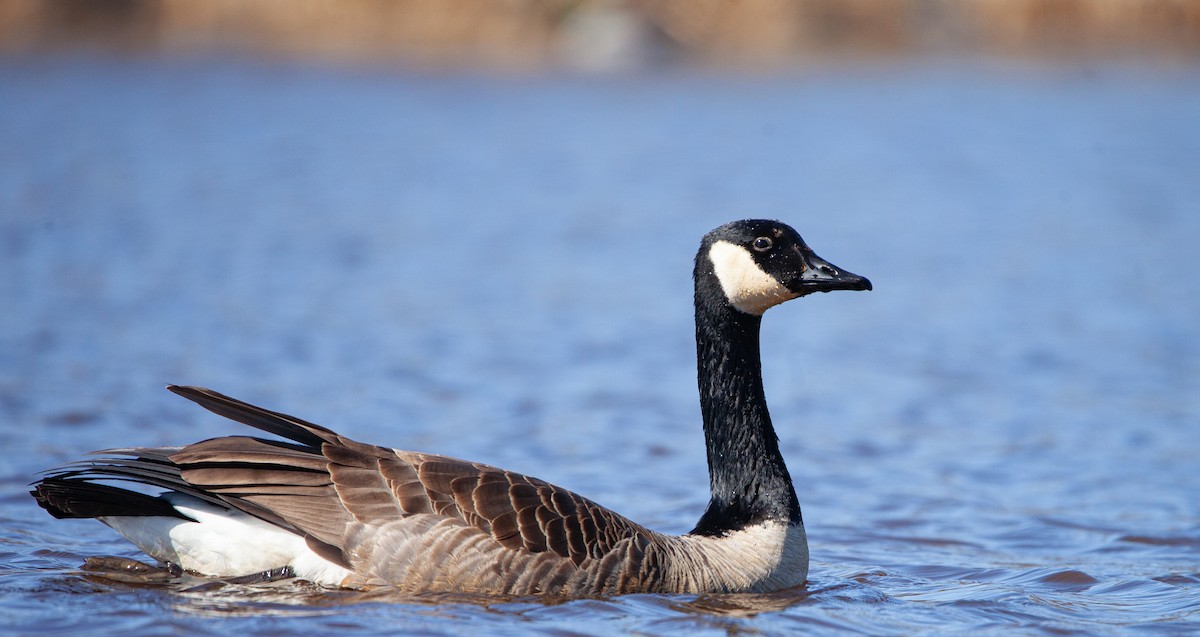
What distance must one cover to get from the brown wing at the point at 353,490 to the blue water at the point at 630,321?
315 mm

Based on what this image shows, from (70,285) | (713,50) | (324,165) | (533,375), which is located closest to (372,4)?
(713,50)

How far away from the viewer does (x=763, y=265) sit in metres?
6.43

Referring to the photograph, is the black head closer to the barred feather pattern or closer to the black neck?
the black neck

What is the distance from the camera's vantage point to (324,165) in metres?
19.7

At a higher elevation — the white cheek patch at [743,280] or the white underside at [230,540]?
the white cheek patch at [743,280]

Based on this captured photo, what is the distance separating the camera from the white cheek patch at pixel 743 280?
6441 millimetres

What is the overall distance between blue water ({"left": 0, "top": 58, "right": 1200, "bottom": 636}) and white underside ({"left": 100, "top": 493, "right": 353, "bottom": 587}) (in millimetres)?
121

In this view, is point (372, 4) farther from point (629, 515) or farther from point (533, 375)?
point (629, 515)

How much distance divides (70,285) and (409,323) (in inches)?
135

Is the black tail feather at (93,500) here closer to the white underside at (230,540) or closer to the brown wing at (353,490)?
the white underside at (230,540)

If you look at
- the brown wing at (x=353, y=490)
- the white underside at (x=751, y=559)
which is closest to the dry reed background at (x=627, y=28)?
the white underside at (x=751, y=559)

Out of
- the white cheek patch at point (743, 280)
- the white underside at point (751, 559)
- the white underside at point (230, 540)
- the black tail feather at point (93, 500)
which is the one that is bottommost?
the white underside at point (751, 559)

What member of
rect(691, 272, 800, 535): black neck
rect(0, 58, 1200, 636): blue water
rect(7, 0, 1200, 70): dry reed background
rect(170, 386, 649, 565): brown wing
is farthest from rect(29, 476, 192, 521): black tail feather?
rect(7, 0, 1200, 70): dry reed background

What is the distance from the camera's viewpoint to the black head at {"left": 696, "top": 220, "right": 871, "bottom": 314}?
251 inches
